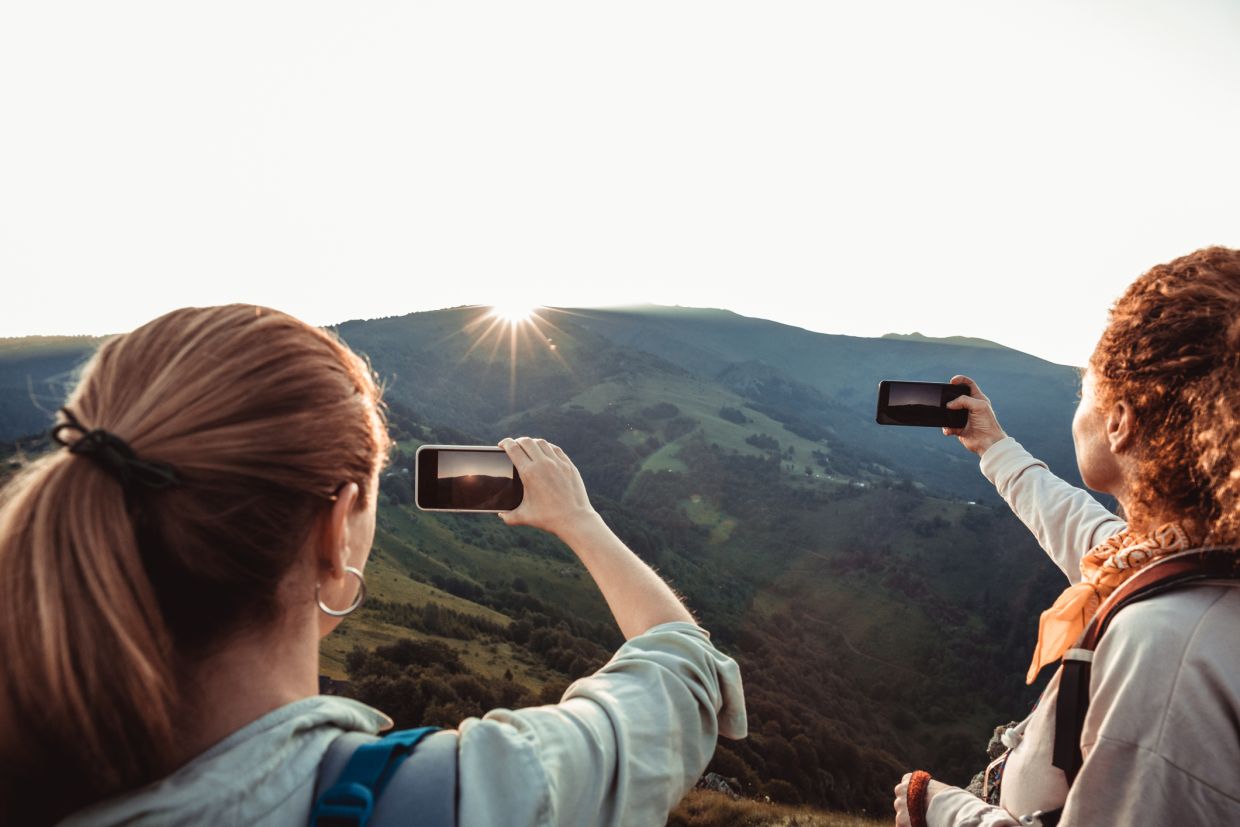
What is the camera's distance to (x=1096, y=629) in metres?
1.57

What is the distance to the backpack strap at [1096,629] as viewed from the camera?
1.47m

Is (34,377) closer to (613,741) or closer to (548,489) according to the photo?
(548,489)

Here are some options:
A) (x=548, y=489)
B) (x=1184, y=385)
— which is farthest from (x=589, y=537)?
(x=1184, y=385)

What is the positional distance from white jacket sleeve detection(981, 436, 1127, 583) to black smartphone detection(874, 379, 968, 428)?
21cm

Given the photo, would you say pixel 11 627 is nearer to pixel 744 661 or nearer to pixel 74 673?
pixel 74 673

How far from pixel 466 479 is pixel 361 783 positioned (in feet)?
3.57

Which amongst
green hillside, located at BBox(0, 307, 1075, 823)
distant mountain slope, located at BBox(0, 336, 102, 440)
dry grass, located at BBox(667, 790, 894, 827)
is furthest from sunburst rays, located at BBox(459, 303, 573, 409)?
dry grass, located at BBox(667, 790, 894, 827)

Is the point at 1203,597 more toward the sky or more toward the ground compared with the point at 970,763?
more toward the sky

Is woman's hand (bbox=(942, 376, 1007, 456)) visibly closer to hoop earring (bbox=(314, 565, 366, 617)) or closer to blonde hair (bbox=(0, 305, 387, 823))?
hoop earring (bbox=(314, 565, 366, 617))

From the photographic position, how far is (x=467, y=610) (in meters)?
36.6

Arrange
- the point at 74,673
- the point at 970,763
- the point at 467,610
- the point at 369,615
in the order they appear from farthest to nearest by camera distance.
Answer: the point at 970,763 → the point at 467,610 → the point at 369,615 → the point at 74,673

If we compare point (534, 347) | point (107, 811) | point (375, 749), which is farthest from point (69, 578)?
point (534, 347)

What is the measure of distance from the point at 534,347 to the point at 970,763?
4937 inches

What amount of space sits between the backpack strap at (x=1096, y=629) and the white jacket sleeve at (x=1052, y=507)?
40.3 inches
